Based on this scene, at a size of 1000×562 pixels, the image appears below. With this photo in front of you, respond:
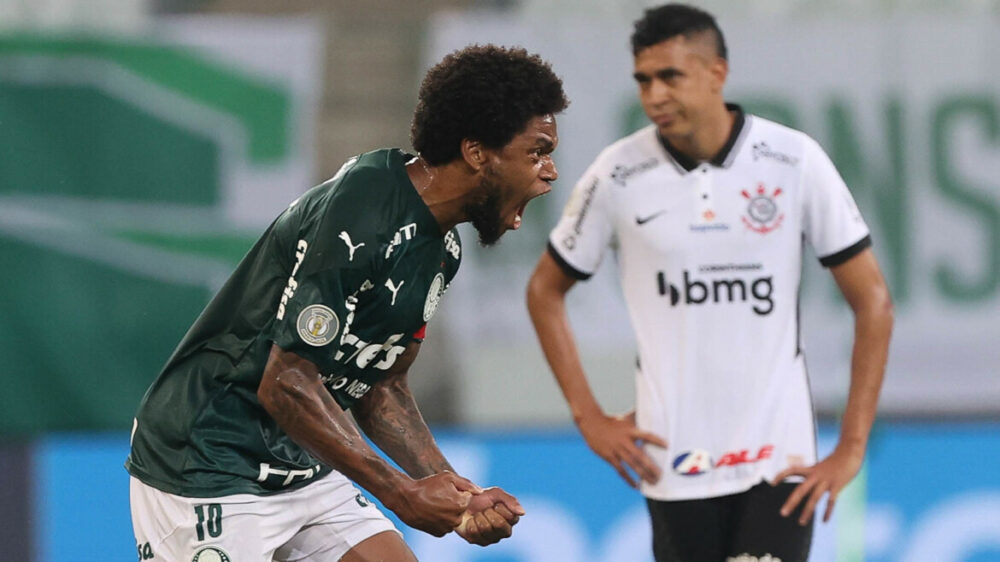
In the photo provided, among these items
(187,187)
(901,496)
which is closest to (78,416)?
(187,187)

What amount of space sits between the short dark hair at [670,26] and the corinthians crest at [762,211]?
1.34 ft

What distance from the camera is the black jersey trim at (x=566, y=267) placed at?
14.5 feet

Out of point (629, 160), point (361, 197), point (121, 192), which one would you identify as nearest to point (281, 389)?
point (361, 197)

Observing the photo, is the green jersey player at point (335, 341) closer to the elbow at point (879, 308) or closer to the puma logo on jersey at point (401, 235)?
the puma logo on jersey at point (401, 235)

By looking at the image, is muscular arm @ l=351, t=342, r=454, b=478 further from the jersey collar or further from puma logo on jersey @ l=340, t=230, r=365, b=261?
the jersey collar

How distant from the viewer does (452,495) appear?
303 centimetres

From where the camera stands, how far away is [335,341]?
3062mm

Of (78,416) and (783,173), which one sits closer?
(783,173)

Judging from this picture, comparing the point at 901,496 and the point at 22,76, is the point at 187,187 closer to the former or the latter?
the point at 22,76

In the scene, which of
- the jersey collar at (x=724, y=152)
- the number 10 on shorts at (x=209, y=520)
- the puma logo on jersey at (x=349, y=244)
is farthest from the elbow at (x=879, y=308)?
the number 10 on shorts at (x=209, y=520)

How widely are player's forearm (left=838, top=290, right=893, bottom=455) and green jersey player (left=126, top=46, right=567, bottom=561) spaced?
1221mm

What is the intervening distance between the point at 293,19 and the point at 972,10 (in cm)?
315

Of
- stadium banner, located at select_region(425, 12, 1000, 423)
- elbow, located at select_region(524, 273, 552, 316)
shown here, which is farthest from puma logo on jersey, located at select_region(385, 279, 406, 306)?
stadium banner, located at select_region(425, 12, 1000, 423)

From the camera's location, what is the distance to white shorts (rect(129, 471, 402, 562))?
3.30 m
